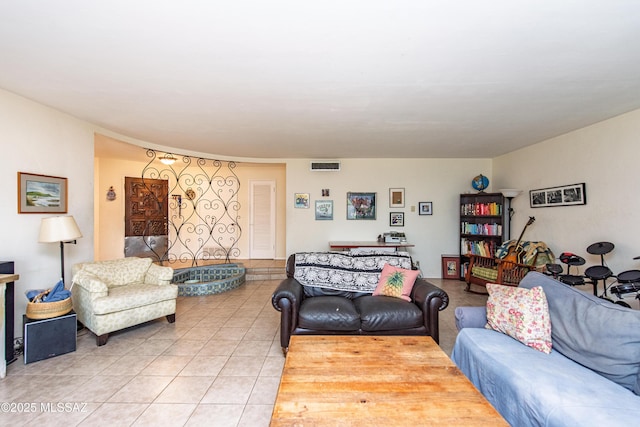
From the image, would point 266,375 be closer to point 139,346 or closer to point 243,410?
point 243,410

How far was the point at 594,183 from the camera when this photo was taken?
367 cm

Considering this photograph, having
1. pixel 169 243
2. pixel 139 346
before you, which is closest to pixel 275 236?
pixel 169 243

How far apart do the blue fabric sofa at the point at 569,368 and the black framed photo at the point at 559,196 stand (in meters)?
2.59

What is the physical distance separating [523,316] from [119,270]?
170 inches

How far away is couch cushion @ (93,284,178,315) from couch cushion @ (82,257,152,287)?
146mm

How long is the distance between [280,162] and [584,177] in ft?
16.4

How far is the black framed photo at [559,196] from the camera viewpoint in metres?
3.85

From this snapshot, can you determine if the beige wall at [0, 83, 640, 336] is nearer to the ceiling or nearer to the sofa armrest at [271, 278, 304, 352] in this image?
the ceiling

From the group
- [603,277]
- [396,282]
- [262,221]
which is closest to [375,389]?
[396,282]

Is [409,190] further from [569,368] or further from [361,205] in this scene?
[569,368]

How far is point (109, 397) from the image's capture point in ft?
6.98

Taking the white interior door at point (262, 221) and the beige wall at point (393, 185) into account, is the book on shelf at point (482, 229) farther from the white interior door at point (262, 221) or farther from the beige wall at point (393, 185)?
the white interior door at point (262, 221)

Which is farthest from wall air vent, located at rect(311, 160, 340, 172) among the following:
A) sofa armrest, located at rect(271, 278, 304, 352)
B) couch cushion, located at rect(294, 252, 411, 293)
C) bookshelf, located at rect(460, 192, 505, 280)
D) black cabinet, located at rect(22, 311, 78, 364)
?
black cabinet, located at rect(22, 311, 78, 364)

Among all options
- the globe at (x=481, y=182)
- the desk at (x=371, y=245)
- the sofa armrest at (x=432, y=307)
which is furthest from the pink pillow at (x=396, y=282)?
the globe at (x=481, y=182)
